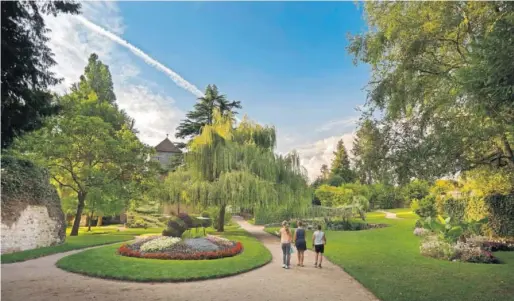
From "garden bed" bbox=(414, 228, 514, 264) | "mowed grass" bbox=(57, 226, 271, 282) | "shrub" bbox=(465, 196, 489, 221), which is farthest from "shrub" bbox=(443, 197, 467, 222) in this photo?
"mowed grass" bbox=(57, 226, 271, 282)

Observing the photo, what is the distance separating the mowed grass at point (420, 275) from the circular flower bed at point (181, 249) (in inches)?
167

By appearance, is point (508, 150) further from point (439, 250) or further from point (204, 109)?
point (204, 109)

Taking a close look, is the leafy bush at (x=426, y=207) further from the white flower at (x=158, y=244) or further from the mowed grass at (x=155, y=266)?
the white flower at (x=158, y=244)

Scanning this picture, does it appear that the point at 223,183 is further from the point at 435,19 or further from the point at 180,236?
the point at 435,19

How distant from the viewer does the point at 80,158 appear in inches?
907

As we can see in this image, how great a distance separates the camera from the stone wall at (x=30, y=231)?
1415cm

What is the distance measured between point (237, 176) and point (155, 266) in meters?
9.97

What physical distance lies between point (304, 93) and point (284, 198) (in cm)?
855

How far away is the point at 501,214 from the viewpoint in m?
17.5

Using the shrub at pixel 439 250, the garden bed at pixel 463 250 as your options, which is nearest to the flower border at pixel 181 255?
the shrub at pixel 439 250

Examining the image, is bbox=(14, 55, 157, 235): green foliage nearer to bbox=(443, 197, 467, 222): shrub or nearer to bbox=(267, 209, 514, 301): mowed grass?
bbox=(267, 209, 514, 301): mowed grass

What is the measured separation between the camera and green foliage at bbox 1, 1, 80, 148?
5395mm

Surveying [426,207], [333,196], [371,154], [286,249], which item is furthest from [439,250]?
[333,196]

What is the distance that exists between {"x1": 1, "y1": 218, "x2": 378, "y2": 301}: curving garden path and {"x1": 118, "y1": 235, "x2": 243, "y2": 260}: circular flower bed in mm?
2844
